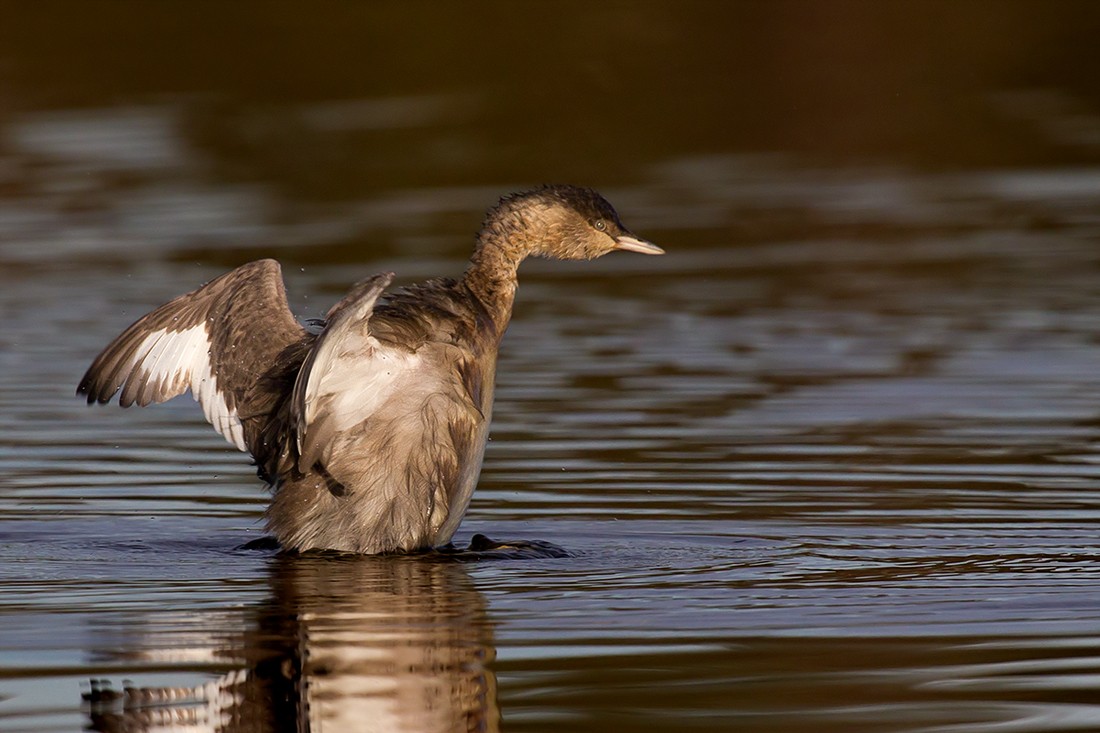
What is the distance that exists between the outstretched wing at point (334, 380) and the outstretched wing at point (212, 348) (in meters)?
0.68

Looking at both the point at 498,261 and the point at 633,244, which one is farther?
the point at 633,244

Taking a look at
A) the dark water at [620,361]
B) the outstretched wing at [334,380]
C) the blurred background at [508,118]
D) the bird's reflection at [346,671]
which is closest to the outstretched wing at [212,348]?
the dark water at [620,361]

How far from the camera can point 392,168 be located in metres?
23.2

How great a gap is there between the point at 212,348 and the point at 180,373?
24cm

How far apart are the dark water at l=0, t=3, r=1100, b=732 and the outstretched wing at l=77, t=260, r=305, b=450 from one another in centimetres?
55

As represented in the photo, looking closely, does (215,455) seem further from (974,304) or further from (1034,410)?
(974,304)

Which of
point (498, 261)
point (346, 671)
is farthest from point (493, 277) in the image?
point (346, 671)

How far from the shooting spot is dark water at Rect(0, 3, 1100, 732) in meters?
7.46

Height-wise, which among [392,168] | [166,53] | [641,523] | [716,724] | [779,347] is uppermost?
[166,53]

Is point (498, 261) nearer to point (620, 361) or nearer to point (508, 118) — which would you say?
point (620, 361)

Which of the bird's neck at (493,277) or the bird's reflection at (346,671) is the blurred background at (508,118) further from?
the bird's reflection at (346,671)

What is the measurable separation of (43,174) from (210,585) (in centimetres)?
1466

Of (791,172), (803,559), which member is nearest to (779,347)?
(803,559)

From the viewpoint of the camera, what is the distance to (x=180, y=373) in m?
10.6
